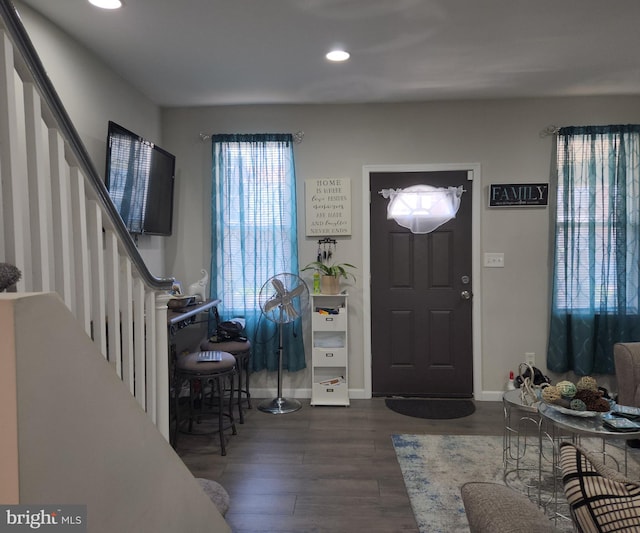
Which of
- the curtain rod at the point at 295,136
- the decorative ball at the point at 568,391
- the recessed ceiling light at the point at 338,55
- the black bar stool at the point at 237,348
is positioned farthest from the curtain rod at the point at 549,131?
the black bar stool at the point at 237,348

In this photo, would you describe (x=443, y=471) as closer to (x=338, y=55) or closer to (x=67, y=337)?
(x=67, y=337)

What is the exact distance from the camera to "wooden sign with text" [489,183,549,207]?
12.8 ft

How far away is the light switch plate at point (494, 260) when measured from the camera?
3980 mm

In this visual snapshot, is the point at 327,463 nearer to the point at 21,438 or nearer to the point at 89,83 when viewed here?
the point at 21,438

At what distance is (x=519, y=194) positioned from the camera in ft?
12.9

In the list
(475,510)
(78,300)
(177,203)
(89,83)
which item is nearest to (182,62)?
(89,83)

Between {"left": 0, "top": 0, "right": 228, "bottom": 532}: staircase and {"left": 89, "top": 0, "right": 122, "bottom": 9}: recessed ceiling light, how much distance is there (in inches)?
47.2

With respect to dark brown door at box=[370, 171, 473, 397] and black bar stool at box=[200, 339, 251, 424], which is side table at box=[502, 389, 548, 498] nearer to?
dark brown door at box=[370, 171, 473, 397]

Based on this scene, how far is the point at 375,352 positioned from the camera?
4.08m

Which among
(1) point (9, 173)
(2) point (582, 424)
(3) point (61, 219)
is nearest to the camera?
(1) point (9, 173)

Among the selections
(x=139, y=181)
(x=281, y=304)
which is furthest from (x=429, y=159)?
(x=139, y=181)

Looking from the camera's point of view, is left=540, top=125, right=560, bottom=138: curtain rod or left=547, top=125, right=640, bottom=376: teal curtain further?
left=540, top=125, right=560, bottom=138: curtain rod

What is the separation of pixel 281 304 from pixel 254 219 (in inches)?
32.9

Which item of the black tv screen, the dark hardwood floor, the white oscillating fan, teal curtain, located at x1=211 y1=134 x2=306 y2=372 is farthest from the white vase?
the black tv screen
